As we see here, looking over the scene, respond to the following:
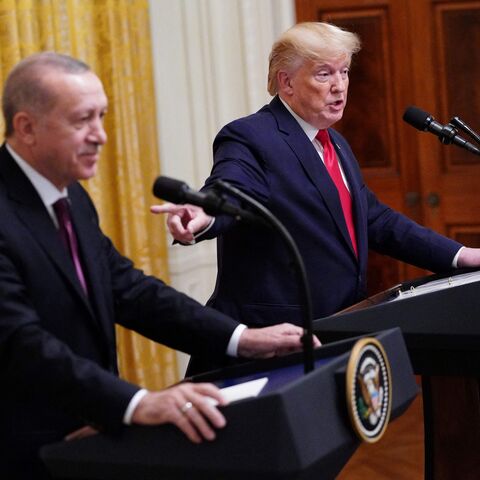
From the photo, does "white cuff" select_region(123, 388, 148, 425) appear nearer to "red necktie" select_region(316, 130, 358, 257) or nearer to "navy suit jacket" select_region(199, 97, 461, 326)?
"navy suit jacket" select_region(199, 97, 461, 326)

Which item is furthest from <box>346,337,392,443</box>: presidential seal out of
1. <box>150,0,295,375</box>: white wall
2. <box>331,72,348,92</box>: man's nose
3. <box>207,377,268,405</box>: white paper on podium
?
<box>150,0,295,375</box>: white wall

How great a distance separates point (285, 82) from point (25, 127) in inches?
56.6

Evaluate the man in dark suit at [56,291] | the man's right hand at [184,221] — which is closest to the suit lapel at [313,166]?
the man's right hand at [184,221]

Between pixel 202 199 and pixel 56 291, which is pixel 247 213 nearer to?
pixel 202 199

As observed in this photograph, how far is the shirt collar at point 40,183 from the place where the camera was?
2137 mm

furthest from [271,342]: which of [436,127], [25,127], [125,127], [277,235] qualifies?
[125,127]

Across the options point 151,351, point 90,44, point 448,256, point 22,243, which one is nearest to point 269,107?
point 448,256

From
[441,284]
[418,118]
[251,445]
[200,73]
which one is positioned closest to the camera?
[251,445]

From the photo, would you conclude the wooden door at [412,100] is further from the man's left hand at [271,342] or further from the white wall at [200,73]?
the man's left hand at [271,342]

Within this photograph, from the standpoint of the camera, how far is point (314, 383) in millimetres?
1879

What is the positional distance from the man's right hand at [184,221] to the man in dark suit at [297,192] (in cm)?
35

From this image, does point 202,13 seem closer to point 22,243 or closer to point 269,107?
point 269,107

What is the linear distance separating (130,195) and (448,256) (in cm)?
215

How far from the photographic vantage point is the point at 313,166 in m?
3.28
